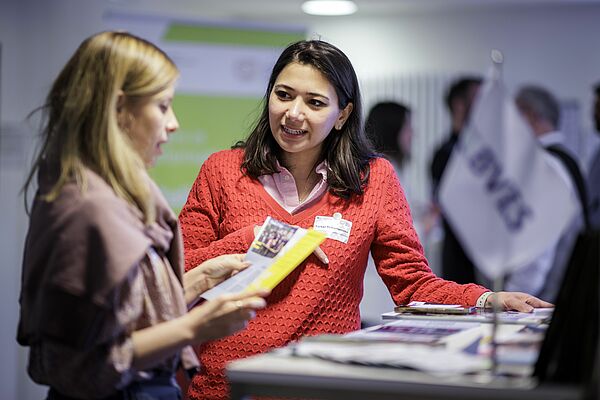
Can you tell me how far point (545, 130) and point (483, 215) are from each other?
4192 mm

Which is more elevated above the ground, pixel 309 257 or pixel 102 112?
pixel 102 112

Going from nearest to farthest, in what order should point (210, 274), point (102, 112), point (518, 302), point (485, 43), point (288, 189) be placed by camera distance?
point (102, 112) → point (210, 274) → point (518, 302) → point (288, 189) → point (485, 43)

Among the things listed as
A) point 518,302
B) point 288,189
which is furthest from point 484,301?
point 288,189

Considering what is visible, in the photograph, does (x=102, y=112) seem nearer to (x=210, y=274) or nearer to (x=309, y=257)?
(x=210, y=274)

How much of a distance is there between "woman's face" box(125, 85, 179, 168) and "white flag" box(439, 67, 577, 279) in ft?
1.98

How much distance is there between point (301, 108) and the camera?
283 cm

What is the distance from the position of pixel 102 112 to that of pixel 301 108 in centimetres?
98

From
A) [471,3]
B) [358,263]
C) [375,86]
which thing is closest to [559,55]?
[471,3]

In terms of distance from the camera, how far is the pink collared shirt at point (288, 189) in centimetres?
289

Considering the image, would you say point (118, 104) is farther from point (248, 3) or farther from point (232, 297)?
point (248, 3)

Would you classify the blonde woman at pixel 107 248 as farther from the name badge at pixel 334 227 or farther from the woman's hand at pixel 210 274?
the name badge at pixel 334 227

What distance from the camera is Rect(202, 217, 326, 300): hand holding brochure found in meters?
2.25

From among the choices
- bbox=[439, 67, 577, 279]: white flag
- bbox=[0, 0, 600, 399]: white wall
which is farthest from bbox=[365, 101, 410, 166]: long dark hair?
bbox=[439, 67, 577, 279]: white flag

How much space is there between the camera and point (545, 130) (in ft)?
19.3
